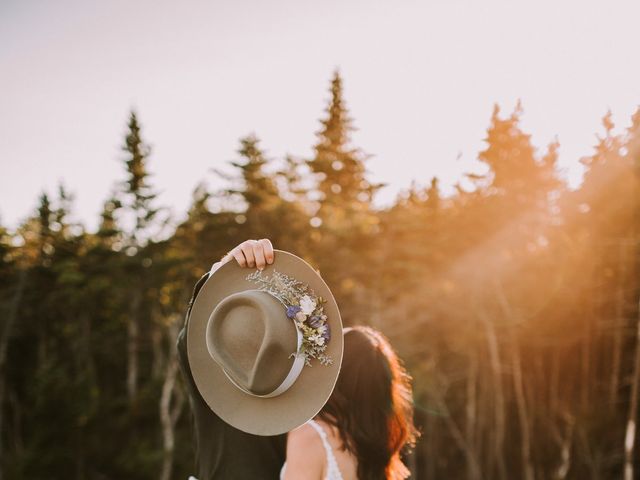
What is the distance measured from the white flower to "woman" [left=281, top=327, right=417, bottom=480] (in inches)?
19.9

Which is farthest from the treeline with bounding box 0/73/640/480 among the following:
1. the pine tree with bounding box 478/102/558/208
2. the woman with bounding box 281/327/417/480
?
the woman with bounding box 281/327/417/480

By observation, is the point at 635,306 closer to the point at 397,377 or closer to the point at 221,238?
the point at 221,238

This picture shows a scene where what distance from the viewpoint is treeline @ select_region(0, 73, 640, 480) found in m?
15.5

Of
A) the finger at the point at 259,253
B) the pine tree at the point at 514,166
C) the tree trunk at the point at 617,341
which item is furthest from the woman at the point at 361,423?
the tree trunk at the point at 617,341

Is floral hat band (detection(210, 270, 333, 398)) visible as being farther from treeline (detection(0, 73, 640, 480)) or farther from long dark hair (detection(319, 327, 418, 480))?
treeline (detection(0, 73, 640, 480))

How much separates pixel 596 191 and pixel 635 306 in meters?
5.32

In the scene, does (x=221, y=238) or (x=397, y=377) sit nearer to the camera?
(x=397, y=377)

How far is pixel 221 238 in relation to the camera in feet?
61.8

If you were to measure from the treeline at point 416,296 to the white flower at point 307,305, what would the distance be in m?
12.1

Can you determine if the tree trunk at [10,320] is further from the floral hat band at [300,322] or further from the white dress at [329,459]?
the floral hat band at [300,322]

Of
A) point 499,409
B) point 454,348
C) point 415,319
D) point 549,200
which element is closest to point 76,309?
point 415,319

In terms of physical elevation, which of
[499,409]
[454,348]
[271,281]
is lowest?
[499,409]

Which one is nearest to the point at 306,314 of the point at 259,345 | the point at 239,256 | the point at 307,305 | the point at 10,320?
the point at 307,305

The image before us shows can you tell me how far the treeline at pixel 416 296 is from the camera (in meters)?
15.5
